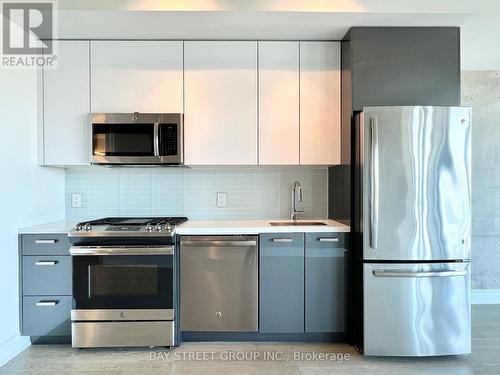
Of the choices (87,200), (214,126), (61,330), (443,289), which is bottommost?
(61,330)

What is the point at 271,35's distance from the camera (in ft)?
8.61

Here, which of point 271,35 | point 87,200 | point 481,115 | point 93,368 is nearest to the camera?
point 93,368

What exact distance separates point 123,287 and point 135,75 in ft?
5.39

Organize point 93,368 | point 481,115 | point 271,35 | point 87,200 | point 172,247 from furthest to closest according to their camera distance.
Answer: point 481,115
point 87,200
point 271,35
point 172,247
point 93,368

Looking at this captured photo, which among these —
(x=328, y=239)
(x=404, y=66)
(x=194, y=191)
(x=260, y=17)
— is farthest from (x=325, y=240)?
(x=260, y=17)

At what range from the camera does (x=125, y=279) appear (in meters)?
2.44

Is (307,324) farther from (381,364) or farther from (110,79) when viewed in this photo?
(110,79)

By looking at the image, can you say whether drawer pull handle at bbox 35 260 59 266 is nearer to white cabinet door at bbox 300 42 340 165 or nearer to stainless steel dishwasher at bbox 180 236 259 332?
stainless steel dishwasher at bbox 180 236 259 332

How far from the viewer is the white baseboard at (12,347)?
90.6 inches

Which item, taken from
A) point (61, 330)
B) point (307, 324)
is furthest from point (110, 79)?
point (307, 324)

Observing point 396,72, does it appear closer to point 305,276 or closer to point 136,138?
point 305,276

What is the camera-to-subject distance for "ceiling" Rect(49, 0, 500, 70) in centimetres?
224

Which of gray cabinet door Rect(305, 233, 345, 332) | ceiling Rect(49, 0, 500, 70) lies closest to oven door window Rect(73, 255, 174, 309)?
gray cabinet door Rect(305, 233, 345, 332)

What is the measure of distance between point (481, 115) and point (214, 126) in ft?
8.99
